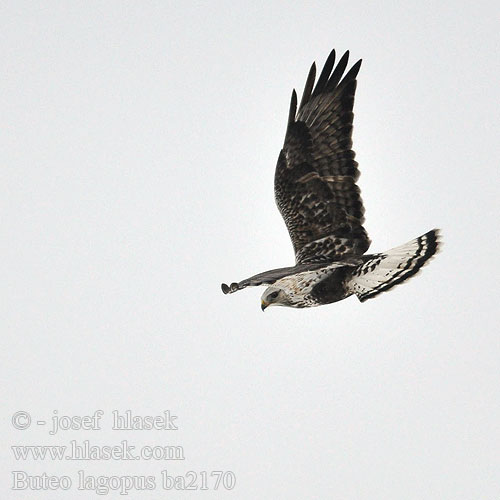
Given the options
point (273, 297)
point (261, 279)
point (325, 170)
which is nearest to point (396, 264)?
point (273, 297)

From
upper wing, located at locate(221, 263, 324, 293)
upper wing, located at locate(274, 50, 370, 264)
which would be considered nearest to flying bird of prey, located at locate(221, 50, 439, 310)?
upper wing, located at locate(274, 50, 370, 264)

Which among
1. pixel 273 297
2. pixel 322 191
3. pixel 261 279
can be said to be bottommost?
pixel 261 279

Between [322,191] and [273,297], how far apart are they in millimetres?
1434

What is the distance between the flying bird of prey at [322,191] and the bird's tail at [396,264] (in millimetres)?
143

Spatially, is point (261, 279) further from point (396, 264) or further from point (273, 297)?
point (396, 264)

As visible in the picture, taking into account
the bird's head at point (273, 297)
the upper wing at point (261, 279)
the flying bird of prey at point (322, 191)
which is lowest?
the upper wing at point (261, 279)

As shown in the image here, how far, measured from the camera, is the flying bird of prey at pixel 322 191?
9.84m

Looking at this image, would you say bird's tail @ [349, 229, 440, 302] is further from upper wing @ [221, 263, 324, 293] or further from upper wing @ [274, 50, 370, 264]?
upper wing @ [221, 263, 324, 293]

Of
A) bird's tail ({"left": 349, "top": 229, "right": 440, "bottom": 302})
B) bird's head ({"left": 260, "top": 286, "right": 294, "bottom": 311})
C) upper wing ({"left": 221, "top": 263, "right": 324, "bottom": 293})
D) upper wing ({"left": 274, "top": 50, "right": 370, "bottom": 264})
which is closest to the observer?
upper wing ({"left": 221, "top": 263, "right": 324, "bottom": 293})

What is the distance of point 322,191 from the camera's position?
408 inches

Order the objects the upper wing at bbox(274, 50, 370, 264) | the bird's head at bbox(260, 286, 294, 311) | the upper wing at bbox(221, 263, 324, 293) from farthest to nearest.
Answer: the upper wing at bbox(274, 50, 370, 264) → the bird's head at bbox(260, 286, 294, 311) → the upper wing at bbox(221, 263, 324, 293)

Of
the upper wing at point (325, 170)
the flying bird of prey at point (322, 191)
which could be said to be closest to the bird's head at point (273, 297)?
the flying bird of prey at point (322, 191)

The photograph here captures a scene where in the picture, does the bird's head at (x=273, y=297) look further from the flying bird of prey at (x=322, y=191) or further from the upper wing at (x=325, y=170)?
the upper wing at (x=325, y=170)

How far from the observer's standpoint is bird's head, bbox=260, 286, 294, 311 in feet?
32.2
